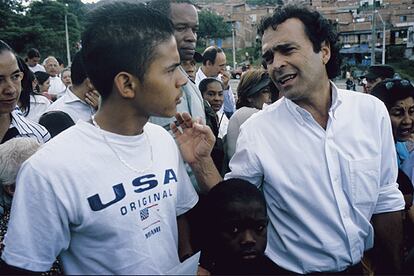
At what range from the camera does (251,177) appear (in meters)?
2.05

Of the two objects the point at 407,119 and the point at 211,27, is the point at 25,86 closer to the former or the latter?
the point at 407,119

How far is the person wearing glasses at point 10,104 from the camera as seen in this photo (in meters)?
2.52

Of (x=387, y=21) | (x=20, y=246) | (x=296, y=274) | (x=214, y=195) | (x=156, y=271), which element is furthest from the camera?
(x=387, y=21)

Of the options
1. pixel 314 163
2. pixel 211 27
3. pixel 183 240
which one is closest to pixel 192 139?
pixel 183 240

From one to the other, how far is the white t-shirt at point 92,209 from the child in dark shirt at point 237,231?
37 cm

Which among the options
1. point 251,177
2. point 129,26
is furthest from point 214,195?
Result: point 129,26

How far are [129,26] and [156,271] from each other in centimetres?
97

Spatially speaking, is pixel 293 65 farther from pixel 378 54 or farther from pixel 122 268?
pixel 378 54

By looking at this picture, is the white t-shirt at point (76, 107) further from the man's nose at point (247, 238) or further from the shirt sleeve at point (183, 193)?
the man's nose at point (247, 238)

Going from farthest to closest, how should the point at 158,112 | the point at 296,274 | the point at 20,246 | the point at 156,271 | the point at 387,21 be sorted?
the point at 387,21 → the point at 296,274 → the point at 158,112 → the point at 156,271 → the point at 20,246

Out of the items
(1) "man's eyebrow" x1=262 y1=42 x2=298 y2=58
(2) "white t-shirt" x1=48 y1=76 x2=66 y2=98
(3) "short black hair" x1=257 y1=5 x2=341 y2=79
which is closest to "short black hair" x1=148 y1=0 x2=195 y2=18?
(3) "short black hair" x1=257 y1=5 x2=341 y2=79

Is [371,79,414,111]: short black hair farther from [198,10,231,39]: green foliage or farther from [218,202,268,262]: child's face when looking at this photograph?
[198,10,231,39]: green foliage

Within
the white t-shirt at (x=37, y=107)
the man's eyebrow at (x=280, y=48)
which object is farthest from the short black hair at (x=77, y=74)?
the man's eyebrow at (x=280, y=48)

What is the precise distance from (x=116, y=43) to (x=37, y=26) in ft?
115
